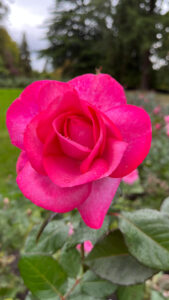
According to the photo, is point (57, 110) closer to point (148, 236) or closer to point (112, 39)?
point (148, 236)

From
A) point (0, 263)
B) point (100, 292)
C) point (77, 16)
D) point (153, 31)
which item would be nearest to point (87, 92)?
point (100, 292)

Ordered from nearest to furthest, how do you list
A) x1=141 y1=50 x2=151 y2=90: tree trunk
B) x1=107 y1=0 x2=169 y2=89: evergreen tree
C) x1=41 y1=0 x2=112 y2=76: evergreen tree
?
x1=107 y1=0 x2=169 y2=89: evergreen tree < x1=141 y1=50 x2=151 y2=90: tree trunk < x1=41 y1=0 x2=112 y2=76: evergreen tree

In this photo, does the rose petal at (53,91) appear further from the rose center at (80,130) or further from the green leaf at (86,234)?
the green leaf at (86,234)

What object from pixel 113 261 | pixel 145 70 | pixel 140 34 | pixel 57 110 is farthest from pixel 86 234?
pixel 145 70

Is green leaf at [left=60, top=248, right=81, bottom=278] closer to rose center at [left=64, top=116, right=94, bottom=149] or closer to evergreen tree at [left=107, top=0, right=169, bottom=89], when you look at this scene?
rose center at [left=64, top=116, right=94, bottom=149]

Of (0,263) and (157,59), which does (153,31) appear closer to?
(157,59)

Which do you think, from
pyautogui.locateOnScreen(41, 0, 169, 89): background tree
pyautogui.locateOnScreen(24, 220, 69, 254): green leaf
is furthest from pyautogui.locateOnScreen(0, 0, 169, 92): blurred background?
pyautogui.locateOnScreen(24, 220, 69, 254): green leaf
